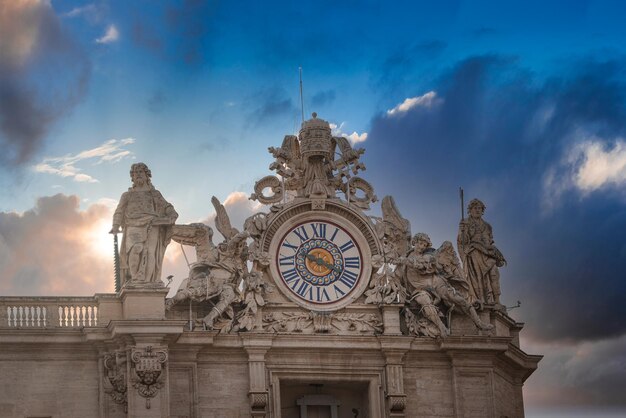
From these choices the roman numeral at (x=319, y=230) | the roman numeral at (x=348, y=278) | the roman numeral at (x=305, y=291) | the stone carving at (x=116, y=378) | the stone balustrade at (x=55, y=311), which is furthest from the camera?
the roman numeral at (x=319, y=230)

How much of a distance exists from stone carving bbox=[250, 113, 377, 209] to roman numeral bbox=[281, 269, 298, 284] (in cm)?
130

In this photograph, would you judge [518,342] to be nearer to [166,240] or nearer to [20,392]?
[166,240]

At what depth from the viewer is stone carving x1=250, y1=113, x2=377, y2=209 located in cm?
3850

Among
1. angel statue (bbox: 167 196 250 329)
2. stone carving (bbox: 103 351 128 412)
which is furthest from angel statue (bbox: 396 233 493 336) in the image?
stone carving (bbox: 103 351 128 412)

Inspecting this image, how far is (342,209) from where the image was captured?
38469 millimetres

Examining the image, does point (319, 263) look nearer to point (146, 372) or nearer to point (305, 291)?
point (305, 291)

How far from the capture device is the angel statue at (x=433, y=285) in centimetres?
3797

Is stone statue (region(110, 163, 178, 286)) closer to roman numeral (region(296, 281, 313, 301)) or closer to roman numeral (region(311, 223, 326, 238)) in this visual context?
roman numeral (region(296, 281, 313, 301))

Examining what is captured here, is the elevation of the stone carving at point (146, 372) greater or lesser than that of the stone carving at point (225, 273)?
lesser

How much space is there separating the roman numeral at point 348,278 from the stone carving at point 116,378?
4451 mm

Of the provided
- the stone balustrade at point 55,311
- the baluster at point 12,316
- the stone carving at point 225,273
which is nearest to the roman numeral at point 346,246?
the stone carving at point 225,273

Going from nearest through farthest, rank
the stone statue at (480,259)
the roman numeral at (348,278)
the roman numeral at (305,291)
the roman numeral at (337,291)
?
the roman numeral at (305,291), the roman numeral at (337,291), the roman numeral at (348,278), the stone statue at (480,259)

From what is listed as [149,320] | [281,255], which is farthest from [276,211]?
[149,320]

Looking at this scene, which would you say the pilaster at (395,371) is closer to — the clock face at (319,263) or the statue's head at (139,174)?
the clock face at (319,263)
